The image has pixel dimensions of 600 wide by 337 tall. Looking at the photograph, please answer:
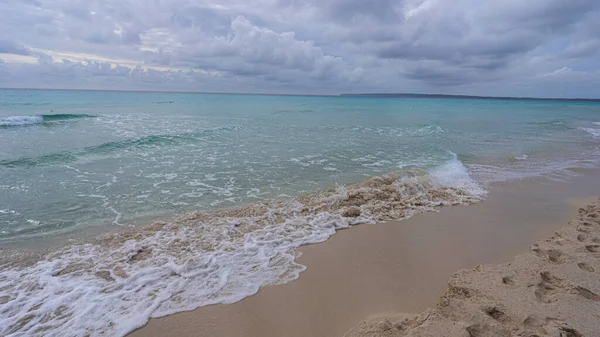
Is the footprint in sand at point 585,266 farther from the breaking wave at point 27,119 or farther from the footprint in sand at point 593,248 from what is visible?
the breaking wave at point 27,119

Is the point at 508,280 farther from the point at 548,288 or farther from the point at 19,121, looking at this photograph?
the point at 19,121

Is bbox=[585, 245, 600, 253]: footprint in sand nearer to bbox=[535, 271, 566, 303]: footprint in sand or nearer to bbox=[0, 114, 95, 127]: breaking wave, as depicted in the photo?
bbox=[535, 271, 566, 303]: footprint in sand

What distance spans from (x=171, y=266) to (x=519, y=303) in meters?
4.94

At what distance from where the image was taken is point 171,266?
5.04 m

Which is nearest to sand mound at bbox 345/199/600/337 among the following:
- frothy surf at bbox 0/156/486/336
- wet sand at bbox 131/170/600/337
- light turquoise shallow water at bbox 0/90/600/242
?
wet sand at bbox 131/170/600/337

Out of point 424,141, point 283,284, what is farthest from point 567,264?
point 424,141

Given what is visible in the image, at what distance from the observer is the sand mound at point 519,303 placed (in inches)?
125

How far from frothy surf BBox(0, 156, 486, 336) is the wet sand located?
0.30 meters

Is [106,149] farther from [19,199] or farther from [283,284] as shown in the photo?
[283,284]

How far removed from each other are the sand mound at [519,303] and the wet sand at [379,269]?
355mm

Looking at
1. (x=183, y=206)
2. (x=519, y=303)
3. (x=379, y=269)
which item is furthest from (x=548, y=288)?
(x=183, y=206)

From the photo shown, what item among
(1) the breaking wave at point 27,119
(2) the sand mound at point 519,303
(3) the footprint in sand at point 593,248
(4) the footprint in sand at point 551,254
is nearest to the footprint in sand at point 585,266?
(2) the sand mound at point 519,303

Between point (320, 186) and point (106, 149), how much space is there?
37.2 ft

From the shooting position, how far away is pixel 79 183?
9.62 m
